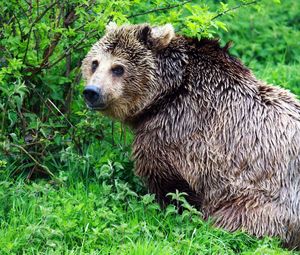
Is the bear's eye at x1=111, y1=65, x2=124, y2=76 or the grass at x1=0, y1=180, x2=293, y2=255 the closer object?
the grass at x1=0, y1=180, x2=293, y2=255

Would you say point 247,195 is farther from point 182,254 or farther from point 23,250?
point 23,250

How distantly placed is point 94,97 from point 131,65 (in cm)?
51

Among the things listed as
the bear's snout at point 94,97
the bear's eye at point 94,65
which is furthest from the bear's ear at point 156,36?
the bear's snout at point 94,97

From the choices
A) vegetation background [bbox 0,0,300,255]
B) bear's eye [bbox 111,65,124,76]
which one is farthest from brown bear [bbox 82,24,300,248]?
vegetation background [bbox 0,0,300,255]

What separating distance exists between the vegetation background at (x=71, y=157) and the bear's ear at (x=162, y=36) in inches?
13.5

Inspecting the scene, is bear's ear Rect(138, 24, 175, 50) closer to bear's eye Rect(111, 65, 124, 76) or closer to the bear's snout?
bear's eye Rect(111, 65, 124, 76)

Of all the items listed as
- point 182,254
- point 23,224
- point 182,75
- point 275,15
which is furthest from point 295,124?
point 275,15

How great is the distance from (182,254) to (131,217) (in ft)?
2.55

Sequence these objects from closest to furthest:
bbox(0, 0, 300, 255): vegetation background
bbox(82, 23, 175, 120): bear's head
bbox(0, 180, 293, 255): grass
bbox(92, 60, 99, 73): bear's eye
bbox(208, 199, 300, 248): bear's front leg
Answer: bbox(0, 180, 293, 255): grass
bbox(0, 0, 300, 255): vegetation background
bbox(208, 199, 300, 248): bear's front leg
bbox(82, 23, 175, 120): bear's head
bbox(92, 60, 99, 73): bear's eye

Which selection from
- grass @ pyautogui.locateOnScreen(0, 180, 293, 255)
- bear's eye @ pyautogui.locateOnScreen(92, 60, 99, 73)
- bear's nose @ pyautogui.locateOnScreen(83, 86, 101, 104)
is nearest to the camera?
grass @ pyautogui.locateOnScreen(0, 180, 293, 255)

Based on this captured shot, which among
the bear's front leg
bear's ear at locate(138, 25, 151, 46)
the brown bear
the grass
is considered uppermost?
bear's ear at locate(138, 25, 151, 46)

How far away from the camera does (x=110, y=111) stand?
25.6ft

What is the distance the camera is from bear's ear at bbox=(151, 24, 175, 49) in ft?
25.3

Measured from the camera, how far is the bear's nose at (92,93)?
293 inches
